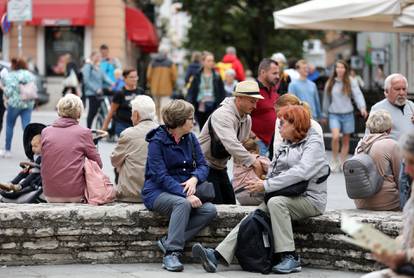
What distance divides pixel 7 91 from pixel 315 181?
9375 millimetres

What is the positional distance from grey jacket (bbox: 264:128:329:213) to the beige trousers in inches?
3.9

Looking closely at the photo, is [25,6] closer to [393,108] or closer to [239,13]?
[393,108]

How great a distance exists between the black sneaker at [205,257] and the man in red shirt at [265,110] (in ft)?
11.2

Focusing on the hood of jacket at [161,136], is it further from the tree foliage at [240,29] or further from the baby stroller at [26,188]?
the tree foliage at [240,29]

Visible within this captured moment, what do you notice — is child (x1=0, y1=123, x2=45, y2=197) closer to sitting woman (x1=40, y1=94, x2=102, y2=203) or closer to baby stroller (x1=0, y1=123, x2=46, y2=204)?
baby stroller (x1=0, y1=123, x2=46, y2=204)

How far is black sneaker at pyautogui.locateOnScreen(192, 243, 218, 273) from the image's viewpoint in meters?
8.20

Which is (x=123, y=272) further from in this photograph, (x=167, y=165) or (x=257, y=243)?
(x=257, y=243)

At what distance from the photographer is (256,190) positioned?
27.3 ft

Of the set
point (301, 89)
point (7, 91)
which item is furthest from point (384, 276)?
point (7, 91)

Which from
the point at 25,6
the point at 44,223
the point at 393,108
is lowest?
the point at 44,223

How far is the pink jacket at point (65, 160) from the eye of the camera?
9.08 meters

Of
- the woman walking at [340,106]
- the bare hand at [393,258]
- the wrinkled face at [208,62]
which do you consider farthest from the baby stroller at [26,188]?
the wrinkled face at [208,62]

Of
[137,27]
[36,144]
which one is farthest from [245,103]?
[137,27]

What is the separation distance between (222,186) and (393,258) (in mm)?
4811
